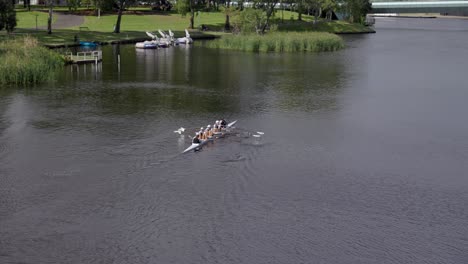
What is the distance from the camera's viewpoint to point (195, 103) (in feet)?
181

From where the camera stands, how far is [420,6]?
607 ft

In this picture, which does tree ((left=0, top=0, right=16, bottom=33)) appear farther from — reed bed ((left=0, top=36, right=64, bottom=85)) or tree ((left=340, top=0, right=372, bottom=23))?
tree ((left=340, top=0, right=372, bottom=23))

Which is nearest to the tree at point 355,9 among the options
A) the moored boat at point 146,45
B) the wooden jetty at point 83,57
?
the moored boat at point 146,45

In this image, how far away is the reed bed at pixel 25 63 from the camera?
61812 millimetres

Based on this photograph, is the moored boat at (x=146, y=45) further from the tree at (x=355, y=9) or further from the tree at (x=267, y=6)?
the tree at (x=355, y=9)

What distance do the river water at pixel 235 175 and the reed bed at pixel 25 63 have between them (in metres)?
2.35

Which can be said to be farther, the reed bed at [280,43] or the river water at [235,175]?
the reed bed at [280,43]

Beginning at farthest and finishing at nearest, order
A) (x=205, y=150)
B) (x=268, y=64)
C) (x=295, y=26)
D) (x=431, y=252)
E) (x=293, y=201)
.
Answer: (x=295, y=26), (x=268, y=64), (x=205, y=150), (x=293, y=201), (x=431, y=252)

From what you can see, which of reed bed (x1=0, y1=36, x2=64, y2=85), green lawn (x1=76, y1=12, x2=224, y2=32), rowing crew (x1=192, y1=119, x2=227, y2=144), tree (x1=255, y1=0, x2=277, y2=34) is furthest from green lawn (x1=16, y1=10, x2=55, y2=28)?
rowing crew (x1=192, y1=119, x2=227, y2=144)

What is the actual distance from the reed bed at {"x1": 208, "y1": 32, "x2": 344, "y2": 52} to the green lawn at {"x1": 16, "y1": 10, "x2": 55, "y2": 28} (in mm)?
36811

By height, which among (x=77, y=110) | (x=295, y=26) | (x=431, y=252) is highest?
(x=295, y=26)

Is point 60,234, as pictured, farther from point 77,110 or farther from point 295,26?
point 295,26

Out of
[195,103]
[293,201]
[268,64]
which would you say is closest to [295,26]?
[268,64]

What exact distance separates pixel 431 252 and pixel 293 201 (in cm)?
758
